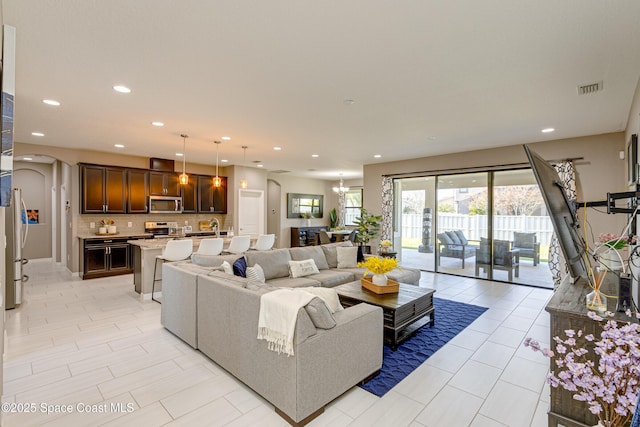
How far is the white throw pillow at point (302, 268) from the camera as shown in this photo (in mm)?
4710

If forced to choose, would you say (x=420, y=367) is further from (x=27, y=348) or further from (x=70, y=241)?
(x=70, y=241)

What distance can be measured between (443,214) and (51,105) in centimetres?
716

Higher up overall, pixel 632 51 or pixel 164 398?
pixel 632 51

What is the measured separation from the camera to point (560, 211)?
73.5 inches

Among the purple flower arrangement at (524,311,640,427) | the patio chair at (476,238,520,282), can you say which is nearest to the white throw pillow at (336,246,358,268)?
the patio chair at (476,238,520,282)

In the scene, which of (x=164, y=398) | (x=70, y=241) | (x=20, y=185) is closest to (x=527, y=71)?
(x=164, y=398)

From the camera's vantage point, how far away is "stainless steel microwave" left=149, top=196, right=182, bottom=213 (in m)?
7.52

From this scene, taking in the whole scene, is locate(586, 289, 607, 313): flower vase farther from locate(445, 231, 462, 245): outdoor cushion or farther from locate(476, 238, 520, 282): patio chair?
locate(445, 231, 462, 245): outdoor cushion

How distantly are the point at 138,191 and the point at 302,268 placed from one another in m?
4.94

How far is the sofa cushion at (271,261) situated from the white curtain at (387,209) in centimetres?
362

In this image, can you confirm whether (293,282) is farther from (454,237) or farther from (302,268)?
(454,237)

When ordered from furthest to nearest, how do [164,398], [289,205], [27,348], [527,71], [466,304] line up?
[289,205] < [466,304] < [27,348] < [527,71] < [164,398]

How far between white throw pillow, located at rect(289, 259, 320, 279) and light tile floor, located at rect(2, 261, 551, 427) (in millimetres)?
1818

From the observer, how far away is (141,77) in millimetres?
3006
